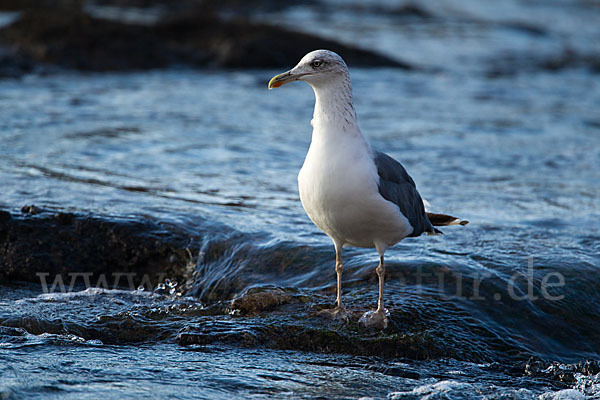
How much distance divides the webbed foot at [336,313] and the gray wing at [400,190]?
0.68 m

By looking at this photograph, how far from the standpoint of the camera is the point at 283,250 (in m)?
6.27

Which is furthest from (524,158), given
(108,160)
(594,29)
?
(594,29)

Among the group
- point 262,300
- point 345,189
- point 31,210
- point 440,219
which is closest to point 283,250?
point 262,300

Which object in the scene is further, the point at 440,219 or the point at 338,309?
the point at 440,219

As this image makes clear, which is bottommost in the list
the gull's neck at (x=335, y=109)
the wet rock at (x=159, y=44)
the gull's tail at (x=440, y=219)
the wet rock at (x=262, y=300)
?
the wet rock at (x=262, y=300)

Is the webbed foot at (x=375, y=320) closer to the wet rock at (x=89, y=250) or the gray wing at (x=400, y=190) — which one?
the gray wing at (x=400, y=190)

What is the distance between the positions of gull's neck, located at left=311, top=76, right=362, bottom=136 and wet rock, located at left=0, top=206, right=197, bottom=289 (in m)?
2.04

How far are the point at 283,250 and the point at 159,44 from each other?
1180 cm

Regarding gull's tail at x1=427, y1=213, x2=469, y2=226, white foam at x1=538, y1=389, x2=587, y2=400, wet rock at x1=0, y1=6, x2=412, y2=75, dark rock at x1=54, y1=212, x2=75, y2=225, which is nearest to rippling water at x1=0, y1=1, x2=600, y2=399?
white foam at x1=538, y1=389, x2=587, y2=400

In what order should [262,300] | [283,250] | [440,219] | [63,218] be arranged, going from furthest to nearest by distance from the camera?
[63,218] → [283,250] → [440,219] → [262,300]

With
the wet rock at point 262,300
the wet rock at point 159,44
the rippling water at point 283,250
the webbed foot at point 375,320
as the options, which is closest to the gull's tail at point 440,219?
the rippling water at point 283,250

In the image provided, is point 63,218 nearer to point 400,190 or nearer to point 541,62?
point 400,190

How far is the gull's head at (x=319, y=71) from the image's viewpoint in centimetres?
487

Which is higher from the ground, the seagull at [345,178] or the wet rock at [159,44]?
the wet rock at [159,44]
